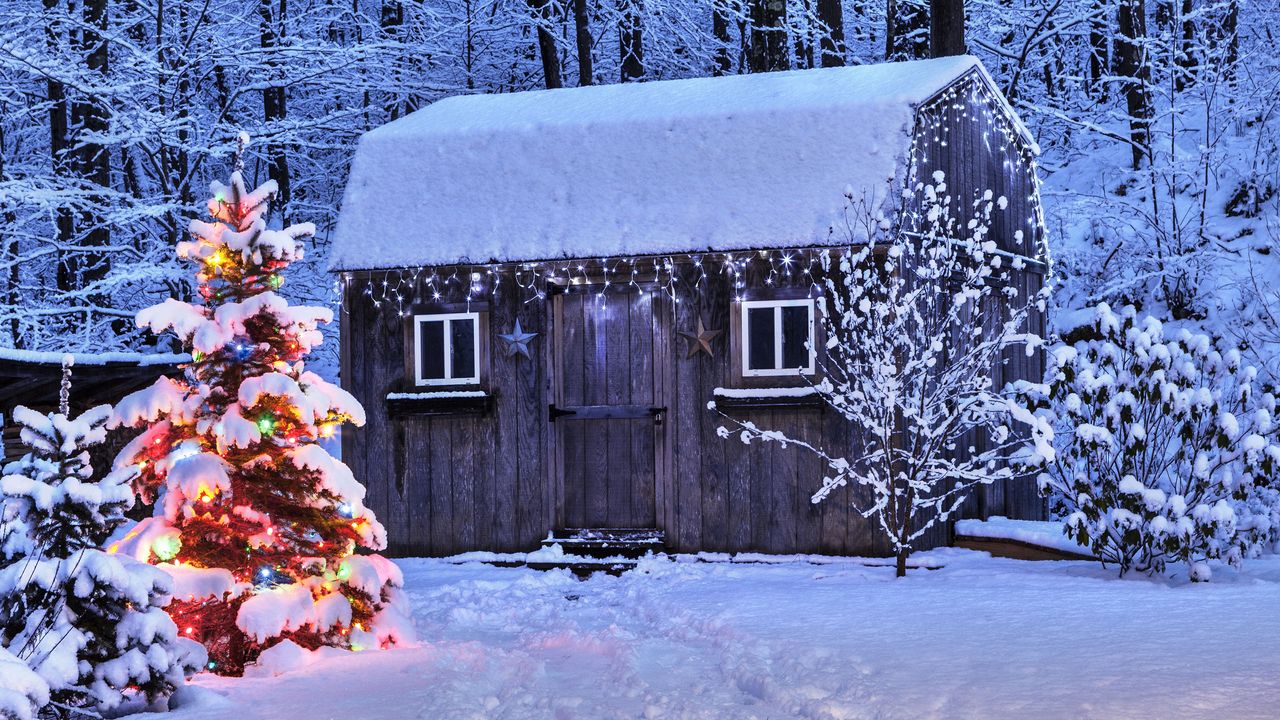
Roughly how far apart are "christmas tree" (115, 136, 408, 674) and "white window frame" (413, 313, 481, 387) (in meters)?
4.24

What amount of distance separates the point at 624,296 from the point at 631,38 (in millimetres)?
10837

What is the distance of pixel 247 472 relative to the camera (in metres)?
6.81

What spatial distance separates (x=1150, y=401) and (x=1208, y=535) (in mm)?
1020

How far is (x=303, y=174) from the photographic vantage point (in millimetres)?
22281

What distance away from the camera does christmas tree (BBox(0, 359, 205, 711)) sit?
5301 millimetres

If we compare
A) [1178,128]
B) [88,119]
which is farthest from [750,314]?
[1178,128]

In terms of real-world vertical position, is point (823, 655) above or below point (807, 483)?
below

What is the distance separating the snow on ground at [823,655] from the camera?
218 inches

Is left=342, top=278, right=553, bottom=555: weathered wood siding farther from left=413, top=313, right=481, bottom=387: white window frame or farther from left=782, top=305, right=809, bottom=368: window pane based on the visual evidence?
left=782, top=305, right=809, bottom=368: window pane

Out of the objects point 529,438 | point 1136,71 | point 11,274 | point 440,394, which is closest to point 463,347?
point 440,394

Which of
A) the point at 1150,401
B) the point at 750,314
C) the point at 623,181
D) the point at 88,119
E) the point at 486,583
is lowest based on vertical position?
the point at 486,583

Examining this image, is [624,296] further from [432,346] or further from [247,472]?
[247,472]

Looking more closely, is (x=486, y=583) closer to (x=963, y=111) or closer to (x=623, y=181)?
(x=623, y=181)

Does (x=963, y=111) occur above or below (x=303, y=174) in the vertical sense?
below
